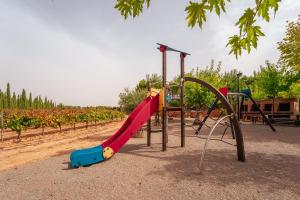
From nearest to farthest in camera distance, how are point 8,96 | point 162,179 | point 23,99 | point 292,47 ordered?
point 162,179 < point 292,47 < point 8,96 < point 23,99

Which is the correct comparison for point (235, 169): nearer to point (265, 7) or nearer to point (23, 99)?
point (265, 7)

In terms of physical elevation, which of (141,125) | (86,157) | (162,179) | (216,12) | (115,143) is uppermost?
(216,12)

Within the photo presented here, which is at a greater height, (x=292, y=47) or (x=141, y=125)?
(x=292, y=47)

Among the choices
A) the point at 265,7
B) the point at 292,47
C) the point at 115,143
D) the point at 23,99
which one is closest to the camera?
the point at 265,7

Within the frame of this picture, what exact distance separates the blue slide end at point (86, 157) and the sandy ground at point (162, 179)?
20 centimetres

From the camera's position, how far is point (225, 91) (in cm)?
1096

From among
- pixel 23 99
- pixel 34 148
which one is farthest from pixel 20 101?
pixel 34 148

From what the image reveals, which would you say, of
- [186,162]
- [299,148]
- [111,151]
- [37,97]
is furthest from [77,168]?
[37,97]

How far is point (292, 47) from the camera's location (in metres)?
17.3

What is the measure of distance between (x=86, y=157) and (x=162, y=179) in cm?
246

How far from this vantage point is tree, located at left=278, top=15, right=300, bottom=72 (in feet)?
54.9

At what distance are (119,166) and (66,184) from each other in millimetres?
1590

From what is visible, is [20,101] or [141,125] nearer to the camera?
[141,125]

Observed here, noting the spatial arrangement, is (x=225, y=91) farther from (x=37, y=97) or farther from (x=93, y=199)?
(x=37, y=97)
